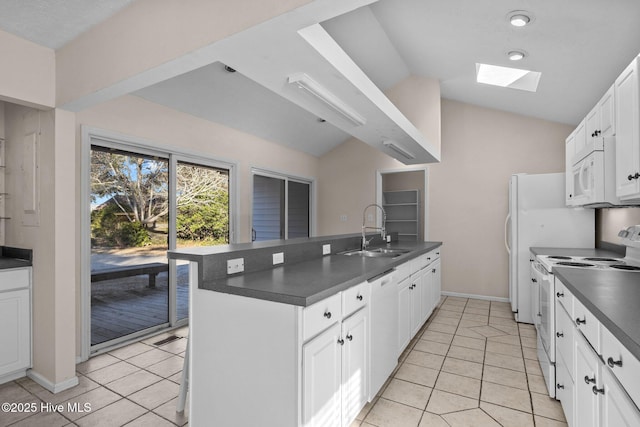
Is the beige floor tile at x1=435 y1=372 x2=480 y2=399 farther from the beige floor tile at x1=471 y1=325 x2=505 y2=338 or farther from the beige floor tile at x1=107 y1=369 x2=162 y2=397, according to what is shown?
the beige floor tile at x1=107 y1=369 x2=162 y2=397

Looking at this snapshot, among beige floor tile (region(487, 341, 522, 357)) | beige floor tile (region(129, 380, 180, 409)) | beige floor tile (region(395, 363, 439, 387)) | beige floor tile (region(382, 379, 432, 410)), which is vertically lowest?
beige floor tile (region(487, 341, 522, 357))

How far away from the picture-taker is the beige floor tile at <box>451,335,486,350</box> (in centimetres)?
329

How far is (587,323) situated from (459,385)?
133 centimetres

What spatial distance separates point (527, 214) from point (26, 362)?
5090mm

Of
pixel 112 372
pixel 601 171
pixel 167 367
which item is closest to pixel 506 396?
pixel 601 171

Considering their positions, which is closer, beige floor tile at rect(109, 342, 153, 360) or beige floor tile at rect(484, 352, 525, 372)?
beige floor tile at rect(484, 352, 525, 372)

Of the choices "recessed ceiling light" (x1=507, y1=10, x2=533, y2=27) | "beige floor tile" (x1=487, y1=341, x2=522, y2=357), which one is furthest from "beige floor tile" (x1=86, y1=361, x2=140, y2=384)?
→ "recessed ceiling light" (x1=507, y1=10, x2=533, y2=27)

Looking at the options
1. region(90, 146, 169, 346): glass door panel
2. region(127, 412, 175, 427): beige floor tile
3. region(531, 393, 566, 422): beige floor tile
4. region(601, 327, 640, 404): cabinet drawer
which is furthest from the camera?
region(90, 146, 169, 346): glass door panel

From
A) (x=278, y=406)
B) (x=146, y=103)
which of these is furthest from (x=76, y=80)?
(x=278, y=406)

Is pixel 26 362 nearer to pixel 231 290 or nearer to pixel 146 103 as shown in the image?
pixel 231 290

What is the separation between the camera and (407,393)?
7.91 feet

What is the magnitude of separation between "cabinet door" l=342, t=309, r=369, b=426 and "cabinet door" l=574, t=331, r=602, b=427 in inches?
41.5

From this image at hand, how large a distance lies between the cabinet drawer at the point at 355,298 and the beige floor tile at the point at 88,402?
178 cm

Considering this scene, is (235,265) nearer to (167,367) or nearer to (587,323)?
(167,367)
